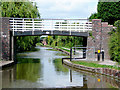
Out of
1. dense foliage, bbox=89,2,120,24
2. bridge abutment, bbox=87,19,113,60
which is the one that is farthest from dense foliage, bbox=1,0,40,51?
dense foliage, bbox=89,2,120,24

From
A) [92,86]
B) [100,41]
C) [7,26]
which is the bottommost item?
[92,86]

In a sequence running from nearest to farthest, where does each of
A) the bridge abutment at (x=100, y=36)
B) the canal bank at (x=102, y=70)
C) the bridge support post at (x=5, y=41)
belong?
1. the canal bank at (x=102, y=70)
2. the bridge support post at (x=5, y=41)
3. the bridge abutment at (x=100, y=36)

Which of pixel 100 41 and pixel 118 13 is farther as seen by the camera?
pixel 118 13

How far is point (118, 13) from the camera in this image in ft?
117

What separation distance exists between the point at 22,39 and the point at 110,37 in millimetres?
10872

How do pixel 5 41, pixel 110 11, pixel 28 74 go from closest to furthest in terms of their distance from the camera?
pixel 28 74 → pixel 5 41 → pixel 110 11

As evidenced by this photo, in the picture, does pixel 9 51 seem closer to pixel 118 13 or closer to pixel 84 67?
pixel 84 67

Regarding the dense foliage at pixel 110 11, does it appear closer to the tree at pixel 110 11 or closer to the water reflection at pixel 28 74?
the tree at pixel 110 11

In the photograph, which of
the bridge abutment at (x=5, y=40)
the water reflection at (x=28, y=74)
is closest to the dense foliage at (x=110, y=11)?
the bridge abutment at (x=5, y=40)

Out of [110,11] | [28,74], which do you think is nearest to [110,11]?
[110,11]

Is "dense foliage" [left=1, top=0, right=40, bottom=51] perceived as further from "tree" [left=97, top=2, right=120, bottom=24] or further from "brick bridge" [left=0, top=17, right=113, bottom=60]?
"tree" [left=97, top=2, right=120, bottom=24]

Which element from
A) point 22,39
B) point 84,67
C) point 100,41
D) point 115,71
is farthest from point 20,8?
point 115,71

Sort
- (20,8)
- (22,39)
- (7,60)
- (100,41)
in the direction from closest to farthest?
(7,60)
(100,41)
(20,8)
(22,39)

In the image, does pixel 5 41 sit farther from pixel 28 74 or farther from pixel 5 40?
pixel 28 74
